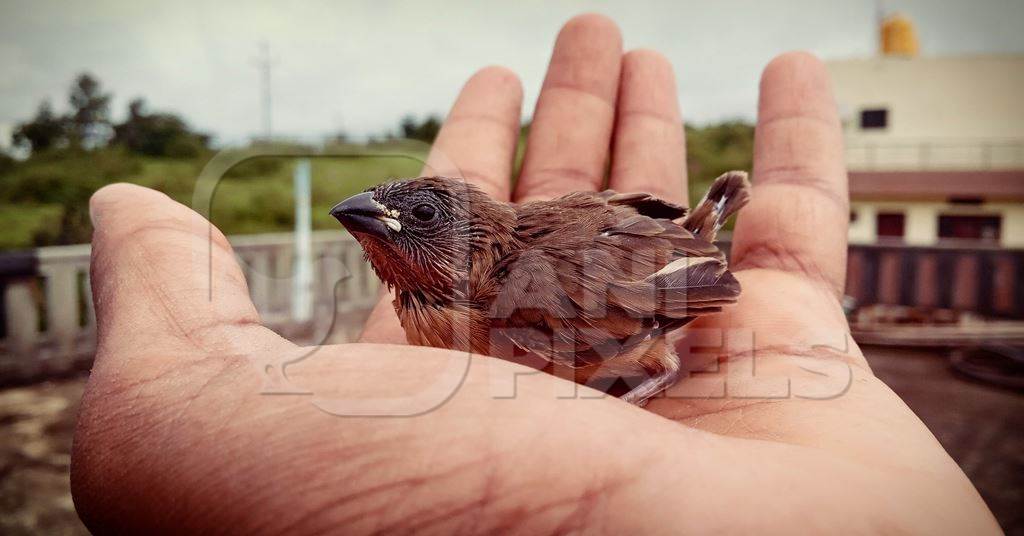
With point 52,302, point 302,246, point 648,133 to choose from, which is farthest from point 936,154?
point 52,302

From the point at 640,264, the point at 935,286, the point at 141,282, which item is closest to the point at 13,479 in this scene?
the point at 141,282

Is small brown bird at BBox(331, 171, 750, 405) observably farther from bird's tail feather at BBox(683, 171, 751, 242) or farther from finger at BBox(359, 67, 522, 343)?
finger at BBox(359, 67, 522, 343)

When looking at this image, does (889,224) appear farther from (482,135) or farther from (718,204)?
(718,204)

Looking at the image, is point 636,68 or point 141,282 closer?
point 141,282

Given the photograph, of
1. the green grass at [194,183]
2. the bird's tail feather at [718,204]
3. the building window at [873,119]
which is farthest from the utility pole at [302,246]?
the building window at [873,119]

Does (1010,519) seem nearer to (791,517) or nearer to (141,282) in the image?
(791,517)
